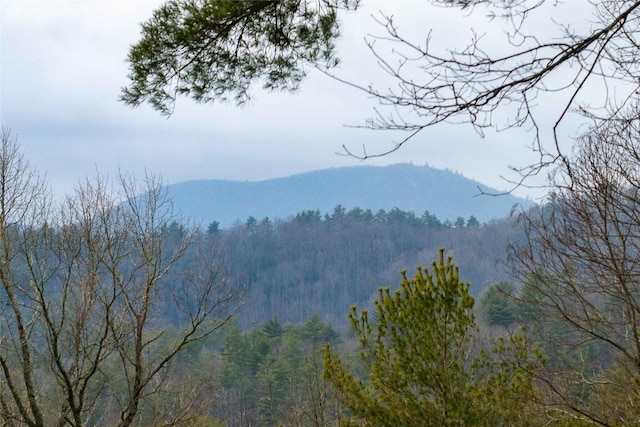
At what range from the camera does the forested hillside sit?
272ft

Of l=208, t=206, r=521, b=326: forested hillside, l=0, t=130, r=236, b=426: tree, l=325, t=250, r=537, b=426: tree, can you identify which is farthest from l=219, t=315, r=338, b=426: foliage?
l=208, t=206, r=521, b=326: forested hillside

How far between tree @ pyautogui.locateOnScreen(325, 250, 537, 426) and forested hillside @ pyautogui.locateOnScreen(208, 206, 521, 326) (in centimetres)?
7404

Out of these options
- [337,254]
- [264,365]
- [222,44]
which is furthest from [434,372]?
[337,254]

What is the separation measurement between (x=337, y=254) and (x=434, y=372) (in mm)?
85420

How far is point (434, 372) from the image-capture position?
19.7 feet

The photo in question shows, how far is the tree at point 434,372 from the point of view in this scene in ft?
19.4

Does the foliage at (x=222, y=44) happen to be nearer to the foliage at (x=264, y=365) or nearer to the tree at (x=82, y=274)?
the tree at (x=82, y=274)

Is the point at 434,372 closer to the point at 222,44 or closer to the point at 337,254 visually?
the point at 222,44

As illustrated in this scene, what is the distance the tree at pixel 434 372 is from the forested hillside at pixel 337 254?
2915 inches

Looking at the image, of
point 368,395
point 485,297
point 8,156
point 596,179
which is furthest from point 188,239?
point 485,297

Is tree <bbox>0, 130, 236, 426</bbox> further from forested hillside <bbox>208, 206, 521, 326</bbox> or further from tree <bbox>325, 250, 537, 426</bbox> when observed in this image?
forested hillside <bbox>208, 206, 521, 326</bbox>

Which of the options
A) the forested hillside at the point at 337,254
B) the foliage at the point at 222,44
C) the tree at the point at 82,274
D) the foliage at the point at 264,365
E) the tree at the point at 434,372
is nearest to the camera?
the foliage at the point at 222,44

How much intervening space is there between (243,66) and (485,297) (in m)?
30.4

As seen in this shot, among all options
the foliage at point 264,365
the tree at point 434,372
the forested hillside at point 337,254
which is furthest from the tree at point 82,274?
the forested hillside at point 337,254
